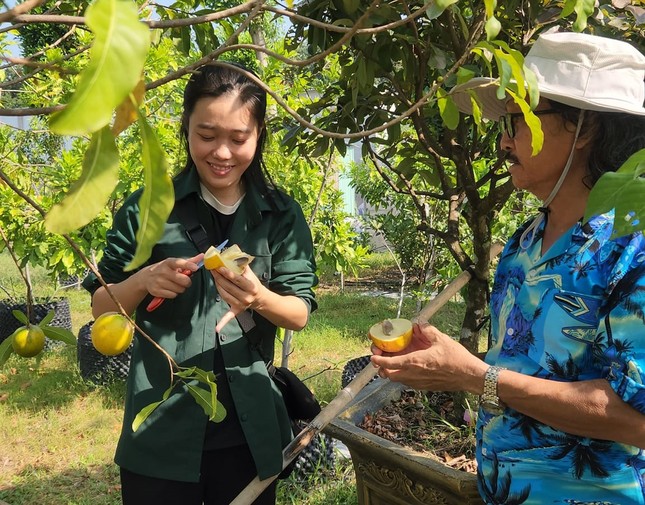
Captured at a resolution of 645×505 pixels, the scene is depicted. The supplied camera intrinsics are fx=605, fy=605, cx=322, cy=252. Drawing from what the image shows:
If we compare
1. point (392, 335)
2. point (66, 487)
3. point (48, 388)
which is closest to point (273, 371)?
point (392, 335)

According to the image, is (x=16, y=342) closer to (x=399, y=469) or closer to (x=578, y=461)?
Answer: (x=578, y=461)

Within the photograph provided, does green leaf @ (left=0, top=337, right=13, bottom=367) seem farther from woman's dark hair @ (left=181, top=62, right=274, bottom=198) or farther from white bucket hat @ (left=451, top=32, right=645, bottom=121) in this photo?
white bucket hat @ (left=451, top=32, right=645, bottom=121)

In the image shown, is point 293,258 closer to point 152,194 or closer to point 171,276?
point 171,276

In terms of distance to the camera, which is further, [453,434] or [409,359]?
[453,434]

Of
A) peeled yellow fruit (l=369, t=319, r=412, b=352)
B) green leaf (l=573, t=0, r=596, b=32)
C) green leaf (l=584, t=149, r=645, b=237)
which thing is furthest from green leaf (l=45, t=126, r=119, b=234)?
peeled yellow fruit (l=369, t=319, r=412, b=352)

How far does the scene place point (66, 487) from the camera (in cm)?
301


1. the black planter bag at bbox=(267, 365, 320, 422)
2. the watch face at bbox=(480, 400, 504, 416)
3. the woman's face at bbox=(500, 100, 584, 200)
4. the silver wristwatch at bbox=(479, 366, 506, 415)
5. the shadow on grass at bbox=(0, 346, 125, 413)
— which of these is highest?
the woman's face at bbox=(500, 100, 584, 200)

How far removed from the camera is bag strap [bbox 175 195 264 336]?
1.49 meters

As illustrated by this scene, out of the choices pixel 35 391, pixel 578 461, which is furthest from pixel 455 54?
pixel 35 391

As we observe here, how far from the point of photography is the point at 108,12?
0.35 m

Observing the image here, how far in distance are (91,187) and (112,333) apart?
2.02ft

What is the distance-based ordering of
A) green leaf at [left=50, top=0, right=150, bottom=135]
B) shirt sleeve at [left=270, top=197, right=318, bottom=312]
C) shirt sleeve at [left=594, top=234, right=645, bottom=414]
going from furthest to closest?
shirt sleeve at [left=270, top=197, right=318, bottom=312]
shirt sleeve at [left=594, top=234, right=645, bottom=414]
green leaf at [left=50, top=0, right=150, bottom=135]

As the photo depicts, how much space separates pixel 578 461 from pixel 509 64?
0.80 metres

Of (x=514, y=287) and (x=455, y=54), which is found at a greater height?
(x=455, y=54)
